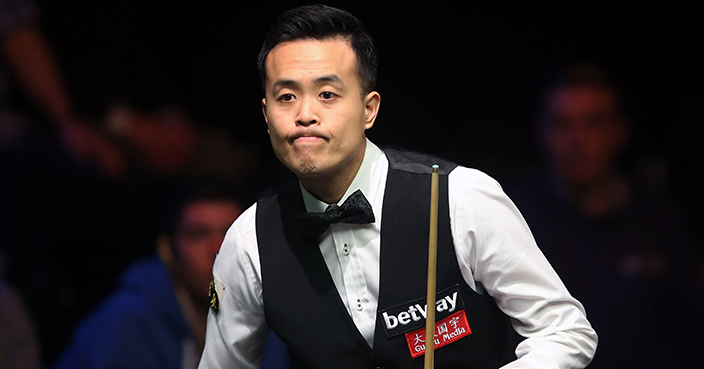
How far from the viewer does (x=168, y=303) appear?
303cm

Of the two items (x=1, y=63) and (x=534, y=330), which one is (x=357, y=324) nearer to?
(x=534, y=330)

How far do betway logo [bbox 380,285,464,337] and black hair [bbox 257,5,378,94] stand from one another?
506 millimetres

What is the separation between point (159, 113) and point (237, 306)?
1.37 m

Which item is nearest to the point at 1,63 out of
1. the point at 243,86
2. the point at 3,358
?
the point at 243,86

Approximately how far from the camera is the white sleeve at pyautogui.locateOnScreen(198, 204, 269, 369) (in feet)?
6.08

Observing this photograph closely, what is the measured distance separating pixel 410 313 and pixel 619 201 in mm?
1487

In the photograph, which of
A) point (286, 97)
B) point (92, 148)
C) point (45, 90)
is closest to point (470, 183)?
point (286, 97)

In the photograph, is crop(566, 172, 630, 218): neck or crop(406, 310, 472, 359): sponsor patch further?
crop(566, 172, 630, 218): neck

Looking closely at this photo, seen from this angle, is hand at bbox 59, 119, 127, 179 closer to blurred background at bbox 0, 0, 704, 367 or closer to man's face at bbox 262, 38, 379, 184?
blurred background at bbox 0, 0, 704, 367

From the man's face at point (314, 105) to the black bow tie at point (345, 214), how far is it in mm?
89

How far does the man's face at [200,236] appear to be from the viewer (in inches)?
118

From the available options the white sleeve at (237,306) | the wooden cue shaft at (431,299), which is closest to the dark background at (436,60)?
the white sleeve at (237,306)

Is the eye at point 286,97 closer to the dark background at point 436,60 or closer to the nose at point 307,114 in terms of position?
the nose at point 307,114

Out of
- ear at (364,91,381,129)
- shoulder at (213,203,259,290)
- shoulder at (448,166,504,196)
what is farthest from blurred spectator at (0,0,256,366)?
shoulder at (448,166,504,196)
